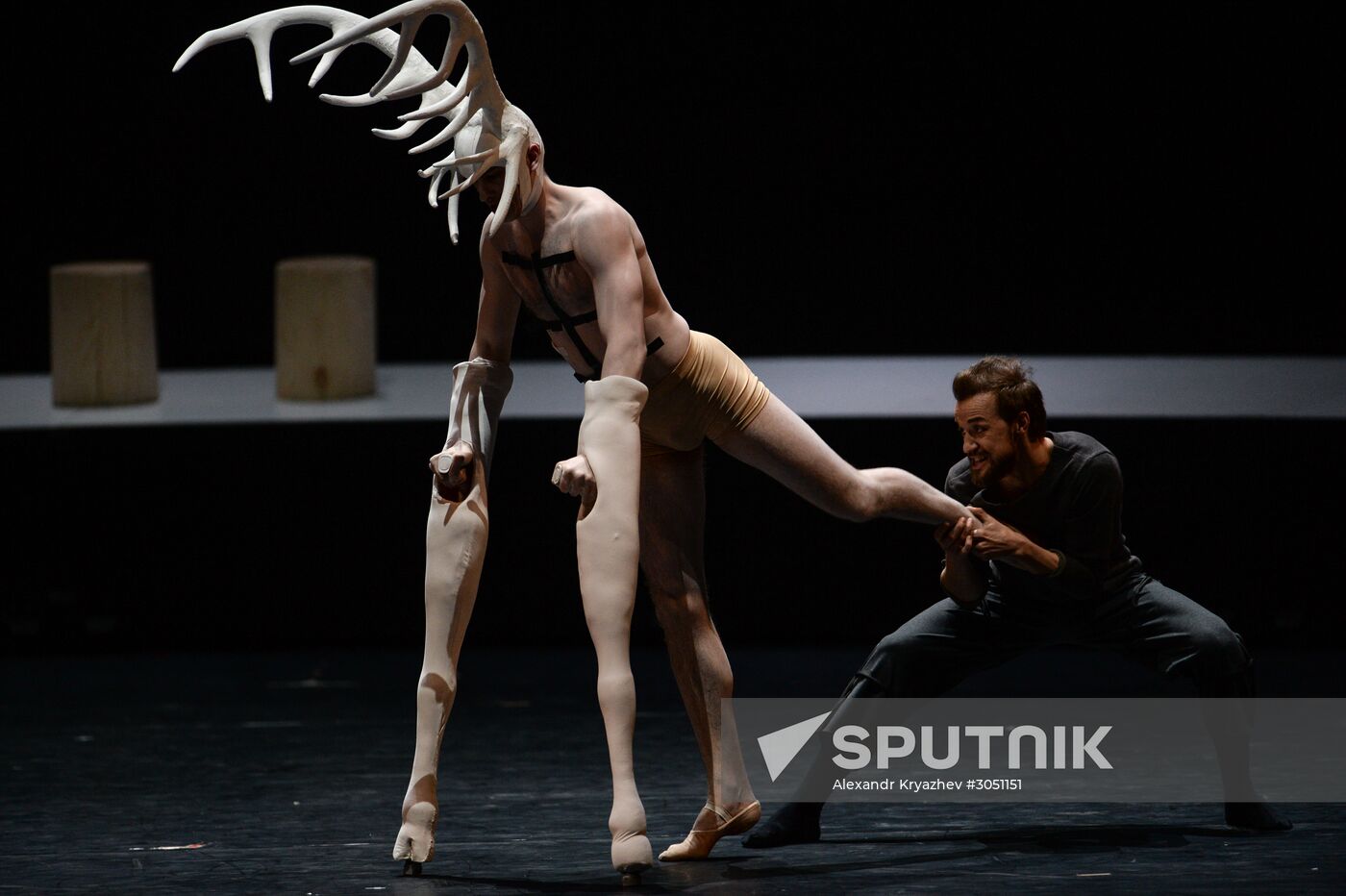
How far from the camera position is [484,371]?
372 centimetres

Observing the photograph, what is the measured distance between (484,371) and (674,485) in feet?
1.41

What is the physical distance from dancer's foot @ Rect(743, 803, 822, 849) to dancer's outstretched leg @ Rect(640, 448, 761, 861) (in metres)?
0.04

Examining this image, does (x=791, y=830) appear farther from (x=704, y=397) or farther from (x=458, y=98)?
(x=458, y=98)

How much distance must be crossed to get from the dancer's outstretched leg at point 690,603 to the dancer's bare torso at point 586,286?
258 mm

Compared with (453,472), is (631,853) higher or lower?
lower

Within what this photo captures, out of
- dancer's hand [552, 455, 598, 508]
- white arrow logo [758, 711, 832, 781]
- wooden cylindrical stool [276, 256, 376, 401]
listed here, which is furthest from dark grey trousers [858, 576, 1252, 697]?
wooden cylindrical stool [276, 256, 376, 401]

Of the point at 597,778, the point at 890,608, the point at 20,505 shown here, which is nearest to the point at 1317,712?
the point at 890,608

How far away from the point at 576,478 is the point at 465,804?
3.43 feet

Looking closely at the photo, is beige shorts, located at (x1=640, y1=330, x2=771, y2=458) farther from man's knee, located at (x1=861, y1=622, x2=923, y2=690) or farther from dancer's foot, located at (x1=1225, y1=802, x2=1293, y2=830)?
dancer's foot, located at (x1=1225, y1=802, x2=1293, y2=830)

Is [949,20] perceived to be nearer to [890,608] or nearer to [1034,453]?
[890,608]

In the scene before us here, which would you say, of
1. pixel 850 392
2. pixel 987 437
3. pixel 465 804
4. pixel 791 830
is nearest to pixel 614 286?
pixel 987 437

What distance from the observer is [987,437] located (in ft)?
12.4

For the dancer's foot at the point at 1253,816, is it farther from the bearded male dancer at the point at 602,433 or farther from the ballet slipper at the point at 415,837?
the ballet slipper at the point at 415,837

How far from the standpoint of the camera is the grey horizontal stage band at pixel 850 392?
5.61 metres
